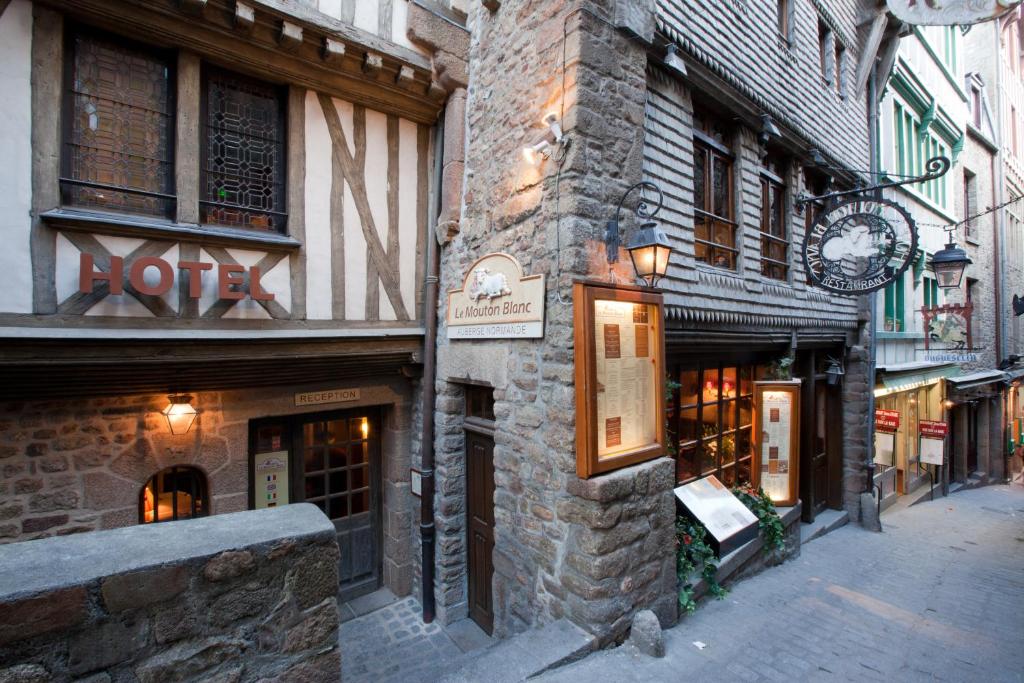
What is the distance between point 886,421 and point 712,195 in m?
6.35

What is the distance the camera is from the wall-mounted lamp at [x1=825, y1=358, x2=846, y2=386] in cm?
707

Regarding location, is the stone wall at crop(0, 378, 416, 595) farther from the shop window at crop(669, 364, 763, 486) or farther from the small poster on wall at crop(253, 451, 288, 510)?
the shop window at crop(669, 364, 763, 486)

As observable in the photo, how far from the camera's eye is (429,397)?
16.3ft

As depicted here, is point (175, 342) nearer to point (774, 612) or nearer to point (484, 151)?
point (484, 151)

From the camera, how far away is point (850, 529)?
6.86 m

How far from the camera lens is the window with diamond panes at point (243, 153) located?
13.0 ft

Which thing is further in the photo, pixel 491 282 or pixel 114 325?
pixel 491 282

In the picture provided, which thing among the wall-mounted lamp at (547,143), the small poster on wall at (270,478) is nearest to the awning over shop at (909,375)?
the wall-mounted lamp at (547,143)

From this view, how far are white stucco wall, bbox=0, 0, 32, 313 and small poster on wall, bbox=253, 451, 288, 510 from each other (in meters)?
2.33

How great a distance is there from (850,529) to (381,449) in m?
6.82

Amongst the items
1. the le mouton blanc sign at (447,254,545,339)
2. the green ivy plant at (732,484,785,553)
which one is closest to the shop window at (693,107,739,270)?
the le mouton blanc sign at (447,254,545,339)

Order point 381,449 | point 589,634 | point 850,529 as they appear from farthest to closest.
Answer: point 850,529, point 381,449, point 589,634

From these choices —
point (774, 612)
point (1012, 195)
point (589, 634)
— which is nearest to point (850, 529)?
point (774, 612)

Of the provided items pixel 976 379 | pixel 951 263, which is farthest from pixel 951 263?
pixel 976 379
